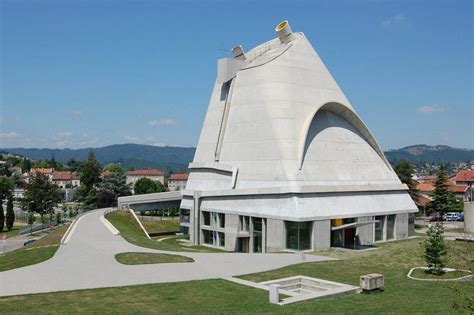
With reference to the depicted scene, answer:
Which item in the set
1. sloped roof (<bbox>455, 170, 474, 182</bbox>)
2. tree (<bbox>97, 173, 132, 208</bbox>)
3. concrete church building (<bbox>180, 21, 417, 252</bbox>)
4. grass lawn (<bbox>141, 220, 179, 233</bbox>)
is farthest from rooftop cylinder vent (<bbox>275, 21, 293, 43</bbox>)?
sloped roof (<bbox>455, 170, 474, 182</bbox>)

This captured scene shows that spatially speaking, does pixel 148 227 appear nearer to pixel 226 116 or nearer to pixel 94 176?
pixel 226 116

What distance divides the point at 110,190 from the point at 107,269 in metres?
63.4

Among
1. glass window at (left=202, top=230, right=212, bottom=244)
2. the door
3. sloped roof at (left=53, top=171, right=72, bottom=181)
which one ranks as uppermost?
sloped roof at (left=53, top=171, right=72, bottom=181)

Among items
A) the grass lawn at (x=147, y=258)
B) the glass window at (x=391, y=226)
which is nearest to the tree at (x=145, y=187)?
the glass window at (x=391, y=226)

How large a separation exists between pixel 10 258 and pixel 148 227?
28580mm

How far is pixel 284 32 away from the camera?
47656mm

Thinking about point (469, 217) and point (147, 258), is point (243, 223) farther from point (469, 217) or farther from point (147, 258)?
point (469, 217)

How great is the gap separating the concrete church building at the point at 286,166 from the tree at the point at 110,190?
40.8 m

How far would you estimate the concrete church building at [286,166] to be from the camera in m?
38.9

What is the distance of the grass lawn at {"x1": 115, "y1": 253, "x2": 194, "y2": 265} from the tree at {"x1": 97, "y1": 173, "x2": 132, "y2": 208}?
193 ft

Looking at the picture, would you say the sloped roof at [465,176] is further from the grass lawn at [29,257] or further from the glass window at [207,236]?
the grass lawn at [29,257]

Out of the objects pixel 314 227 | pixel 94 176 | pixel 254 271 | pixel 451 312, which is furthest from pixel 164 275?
pixel 94 176

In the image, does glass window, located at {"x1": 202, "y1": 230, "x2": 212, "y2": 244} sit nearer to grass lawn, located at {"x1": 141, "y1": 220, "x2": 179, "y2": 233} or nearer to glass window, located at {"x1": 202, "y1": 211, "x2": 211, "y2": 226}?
glass window, located at {"x1": 202, "y1": 211, "x2": 211, "y2": 226}

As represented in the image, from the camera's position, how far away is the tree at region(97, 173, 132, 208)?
86.2 meters
